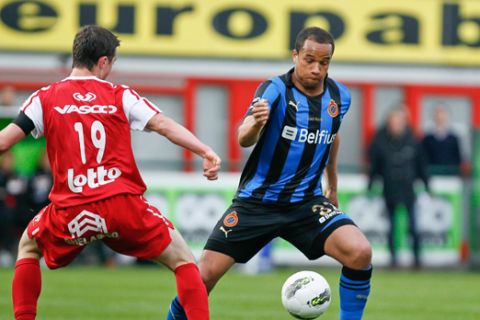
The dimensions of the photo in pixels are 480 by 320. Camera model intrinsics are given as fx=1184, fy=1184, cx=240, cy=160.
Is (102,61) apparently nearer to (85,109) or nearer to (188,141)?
(85,109)

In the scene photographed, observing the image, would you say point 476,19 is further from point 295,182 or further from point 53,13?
point 295,182

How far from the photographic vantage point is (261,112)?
23.4 feet

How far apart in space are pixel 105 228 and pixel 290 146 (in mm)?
1618

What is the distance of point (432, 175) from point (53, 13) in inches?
254

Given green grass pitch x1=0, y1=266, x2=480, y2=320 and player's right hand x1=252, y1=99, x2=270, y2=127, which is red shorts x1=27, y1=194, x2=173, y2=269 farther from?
green grass pitch x1=0, y1=266, x2=480, y2=320

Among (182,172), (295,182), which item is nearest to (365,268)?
(295,182)

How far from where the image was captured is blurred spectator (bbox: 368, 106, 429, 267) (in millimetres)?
17094

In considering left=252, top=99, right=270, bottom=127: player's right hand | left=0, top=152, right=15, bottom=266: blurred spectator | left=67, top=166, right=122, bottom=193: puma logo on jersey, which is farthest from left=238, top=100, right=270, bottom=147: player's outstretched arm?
left=0, top=152, right=15, bottom=266: blurred spectator

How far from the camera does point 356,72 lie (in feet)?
63.9

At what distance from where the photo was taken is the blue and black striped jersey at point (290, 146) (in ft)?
25.7

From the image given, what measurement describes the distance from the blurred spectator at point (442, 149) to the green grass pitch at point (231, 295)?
7.08 feet

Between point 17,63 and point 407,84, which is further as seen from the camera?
point 407,84

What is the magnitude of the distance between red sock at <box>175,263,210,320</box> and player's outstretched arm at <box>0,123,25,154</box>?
121 centimetres

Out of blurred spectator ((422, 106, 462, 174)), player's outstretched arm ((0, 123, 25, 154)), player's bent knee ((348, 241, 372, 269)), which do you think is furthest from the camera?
blurred spectator ((422, 106, 462, 174))
